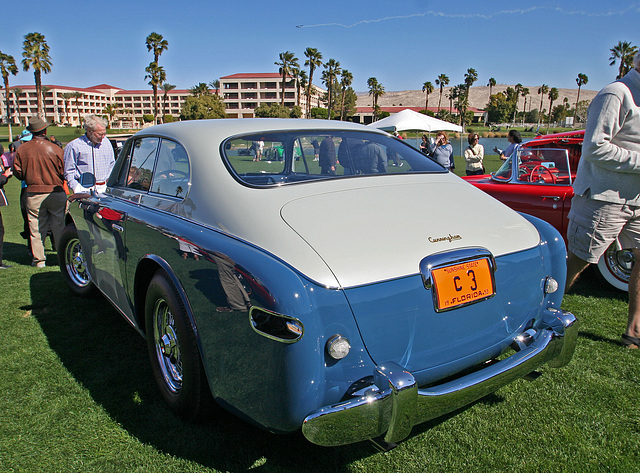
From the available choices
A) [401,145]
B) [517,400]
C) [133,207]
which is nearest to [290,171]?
[401,145]

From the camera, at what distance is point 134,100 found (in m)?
170

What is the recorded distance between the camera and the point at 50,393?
2898 millimetres

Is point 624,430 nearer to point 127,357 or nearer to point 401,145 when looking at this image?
point 401,145

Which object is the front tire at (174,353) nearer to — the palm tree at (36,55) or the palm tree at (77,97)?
the palm tree at (36,55)

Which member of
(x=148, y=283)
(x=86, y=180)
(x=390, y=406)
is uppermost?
(x=86, y=180)

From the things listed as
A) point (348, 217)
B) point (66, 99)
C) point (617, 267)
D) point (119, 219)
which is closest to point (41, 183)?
point (119, 219)

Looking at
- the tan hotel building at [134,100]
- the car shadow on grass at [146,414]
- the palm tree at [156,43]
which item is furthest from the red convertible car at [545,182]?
the tan hotel building at [134,100]

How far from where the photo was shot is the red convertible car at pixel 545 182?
16.0 ft

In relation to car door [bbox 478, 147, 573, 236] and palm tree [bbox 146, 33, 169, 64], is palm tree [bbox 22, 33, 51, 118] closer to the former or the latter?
palm tree [bbox 146, 33, 169, 64]

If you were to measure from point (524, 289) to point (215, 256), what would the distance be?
4.96 feet

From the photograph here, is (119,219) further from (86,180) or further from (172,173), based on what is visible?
(86,180)

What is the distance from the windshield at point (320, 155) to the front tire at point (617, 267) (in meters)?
2.64

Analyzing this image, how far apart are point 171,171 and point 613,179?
9.84ft

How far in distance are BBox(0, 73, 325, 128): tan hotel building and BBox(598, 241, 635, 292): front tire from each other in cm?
11362
